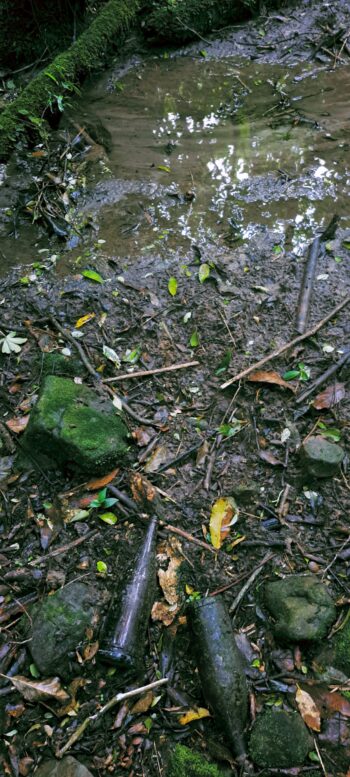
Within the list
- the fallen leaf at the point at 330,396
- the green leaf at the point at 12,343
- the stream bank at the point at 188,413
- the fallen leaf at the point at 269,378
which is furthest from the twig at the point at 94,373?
the fallen leaf at the point at 330,396

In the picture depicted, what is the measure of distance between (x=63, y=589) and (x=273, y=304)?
2.51 metres

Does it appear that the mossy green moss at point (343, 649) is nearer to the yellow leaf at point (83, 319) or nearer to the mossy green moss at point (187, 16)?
the yellow leaf at point (83, 319)

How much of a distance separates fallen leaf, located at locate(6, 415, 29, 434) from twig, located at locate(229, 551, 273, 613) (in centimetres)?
174

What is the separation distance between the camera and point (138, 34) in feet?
22.2

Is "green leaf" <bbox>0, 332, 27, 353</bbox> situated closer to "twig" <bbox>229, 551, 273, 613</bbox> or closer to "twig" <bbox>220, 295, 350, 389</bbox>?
"twig" <bbox>220, 295, 350, 389</bbox>

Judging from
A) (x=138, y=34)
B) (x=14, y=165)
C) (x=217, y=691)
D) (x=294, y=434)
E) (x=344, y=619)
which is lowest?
(x=344, y=619)

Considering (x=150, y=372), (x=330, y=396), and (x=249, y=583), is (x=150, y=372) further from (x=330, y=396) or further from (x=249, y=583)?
(x=249, y=583)

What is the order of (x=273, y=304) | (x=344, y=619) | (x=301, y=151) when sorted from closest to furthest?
(x=344, y=619), (x=273, y=304), (x=301, y=151)

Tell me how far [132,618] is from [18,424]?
152 centimetres

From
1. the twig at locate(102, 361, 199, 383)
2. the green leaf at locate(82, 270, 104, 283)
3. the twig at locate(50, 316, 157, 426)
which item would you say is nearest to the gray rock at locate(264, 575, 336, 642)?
the twig at locate(50, 316, 157, 426)

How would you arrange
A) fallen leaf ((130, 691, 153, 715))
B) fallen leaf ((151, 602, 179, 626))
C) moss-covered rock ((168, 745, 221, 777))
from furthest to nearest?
fallen leaf ((151, 602, 179, 626)) → fallen leaf ((130, 691, 153, 715)) → moss-covered rock ((168, 745, 221, 777))

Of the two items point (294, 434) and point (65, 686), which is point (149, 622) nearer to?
point (65, 686)

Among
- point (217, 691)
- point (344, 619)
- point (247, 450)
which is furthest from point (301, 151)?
point (217, 691)

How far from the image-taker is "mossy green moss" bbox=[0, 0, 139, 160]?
18.0 feet
